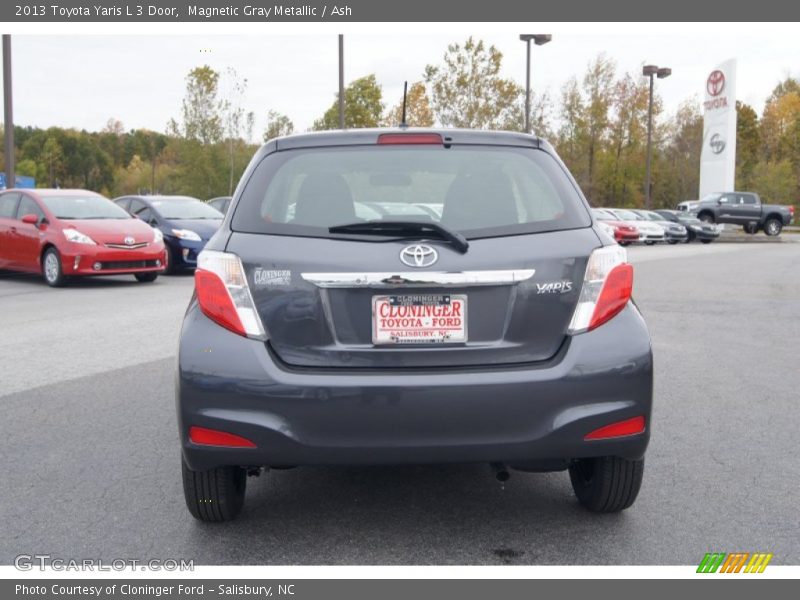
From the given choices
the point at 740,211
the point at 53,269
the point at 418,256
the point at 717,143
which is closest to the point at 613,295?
the point at 418,256

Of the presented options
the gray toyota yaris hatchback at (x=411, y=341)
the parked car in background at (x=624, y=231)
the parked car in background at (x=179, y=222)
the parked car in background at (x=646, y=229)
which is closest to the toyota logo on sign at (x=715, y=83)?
the parked car in background at (x=646, y=229)

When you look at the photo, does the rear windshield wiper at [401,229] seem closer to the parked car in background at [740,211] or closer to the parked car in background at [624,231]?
the parked car in background at [624,231]

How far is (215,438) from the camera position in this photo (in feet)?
11.0

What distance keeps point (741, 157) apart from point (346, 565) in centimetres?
7827

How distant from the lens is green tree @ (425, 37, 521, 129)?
46.9 metres

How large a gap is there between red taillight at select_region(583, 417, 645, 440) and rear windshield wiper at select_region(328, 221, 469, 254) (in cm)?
86

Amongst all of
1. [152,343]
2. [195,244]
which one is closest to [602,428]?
[152,343]

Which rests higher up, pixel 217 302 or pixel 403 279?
pixel 403 279

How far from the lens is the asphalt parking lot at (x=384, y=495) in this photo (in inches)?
140

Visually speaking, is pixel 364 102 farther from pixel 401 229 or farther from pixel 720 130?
pixel 401 229

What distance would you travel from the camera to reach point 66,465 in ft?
15.4

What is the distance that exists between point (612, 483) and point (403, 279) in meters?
1.32

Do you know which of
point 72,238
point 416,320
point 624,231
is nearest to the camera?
point 416,320
